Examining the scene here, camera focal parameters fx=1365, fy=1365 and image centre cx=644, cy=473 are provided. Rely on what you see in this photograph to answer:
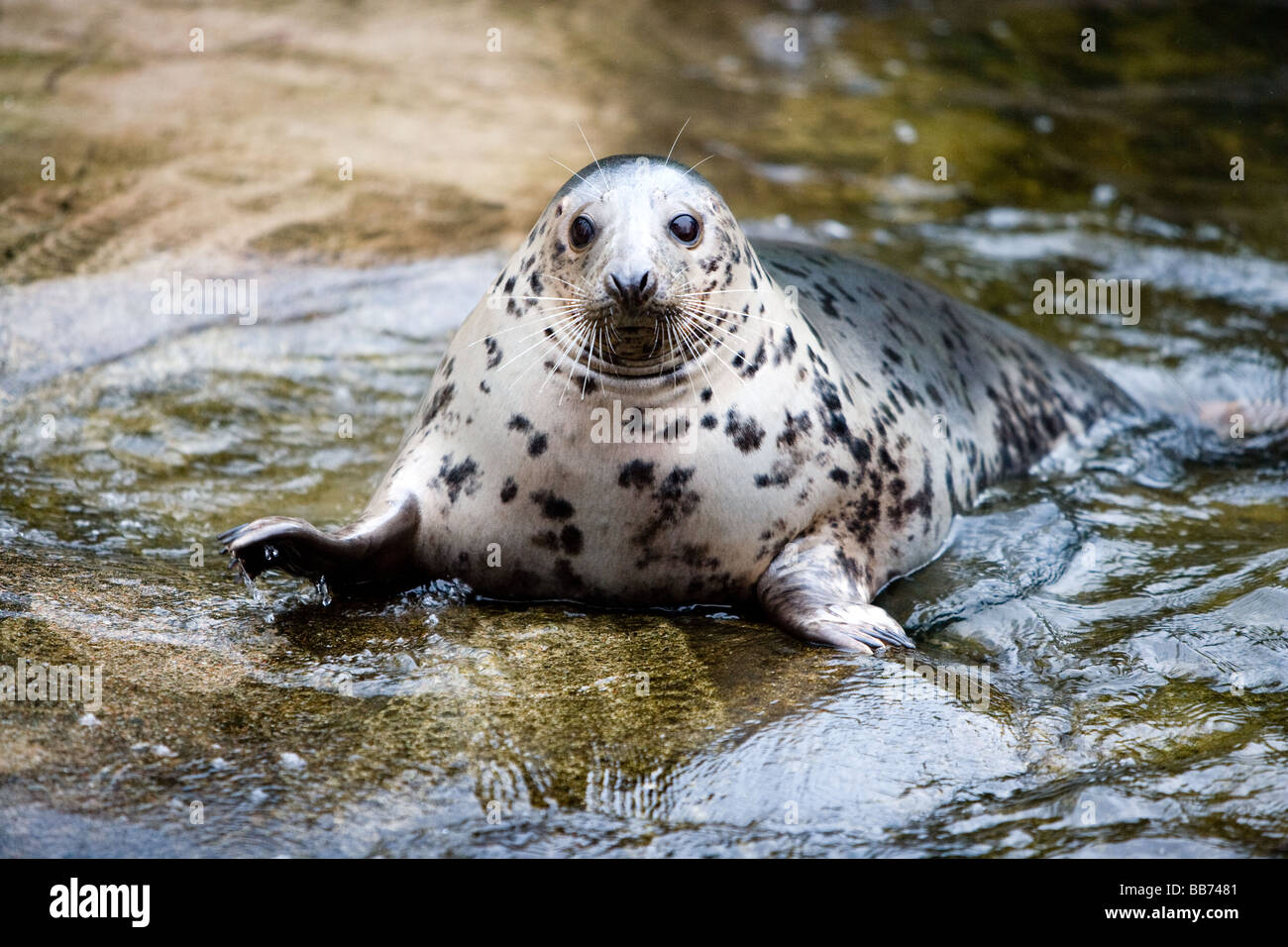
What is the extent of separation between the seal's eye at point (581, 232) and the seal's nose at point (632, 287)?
0.30 meters

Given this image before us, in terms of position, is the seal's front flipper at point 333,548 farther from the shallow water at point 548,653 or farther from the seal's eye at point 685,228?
the seal's eye at point 685,228

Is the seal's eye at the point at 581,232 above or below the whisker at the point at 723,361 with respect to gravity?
above

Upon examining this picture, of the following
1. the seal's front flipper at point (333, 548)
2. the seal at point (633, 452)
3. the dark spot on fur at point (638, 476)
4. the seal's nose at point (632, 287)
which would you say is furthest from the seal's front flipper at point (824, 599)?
the seal's front flipper at point (333, 548)

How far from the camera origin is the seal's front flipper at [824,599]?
3.57 m

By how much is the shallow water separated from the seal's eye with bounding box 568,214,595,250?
1029 mm

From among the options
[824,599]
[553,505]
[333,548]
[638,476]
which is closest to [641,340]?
[638,476]

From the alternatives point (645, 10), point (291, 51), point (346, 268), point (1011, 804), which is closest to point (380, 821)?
point (1011, 804)

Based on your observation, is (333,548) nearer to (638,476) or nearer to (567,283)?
(638,476)

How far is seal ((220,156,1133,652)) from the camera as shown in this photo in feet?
12.2

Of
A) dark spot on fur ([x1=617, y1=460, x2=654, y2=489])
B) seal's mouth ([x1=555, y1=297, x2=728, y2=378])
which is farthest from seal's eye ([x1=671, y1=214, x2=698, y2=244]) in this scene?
dark spot on fur ([x1=617, y1=460, x2=654, y2=489])

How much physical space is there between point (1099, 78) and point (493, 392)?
7701 mm
